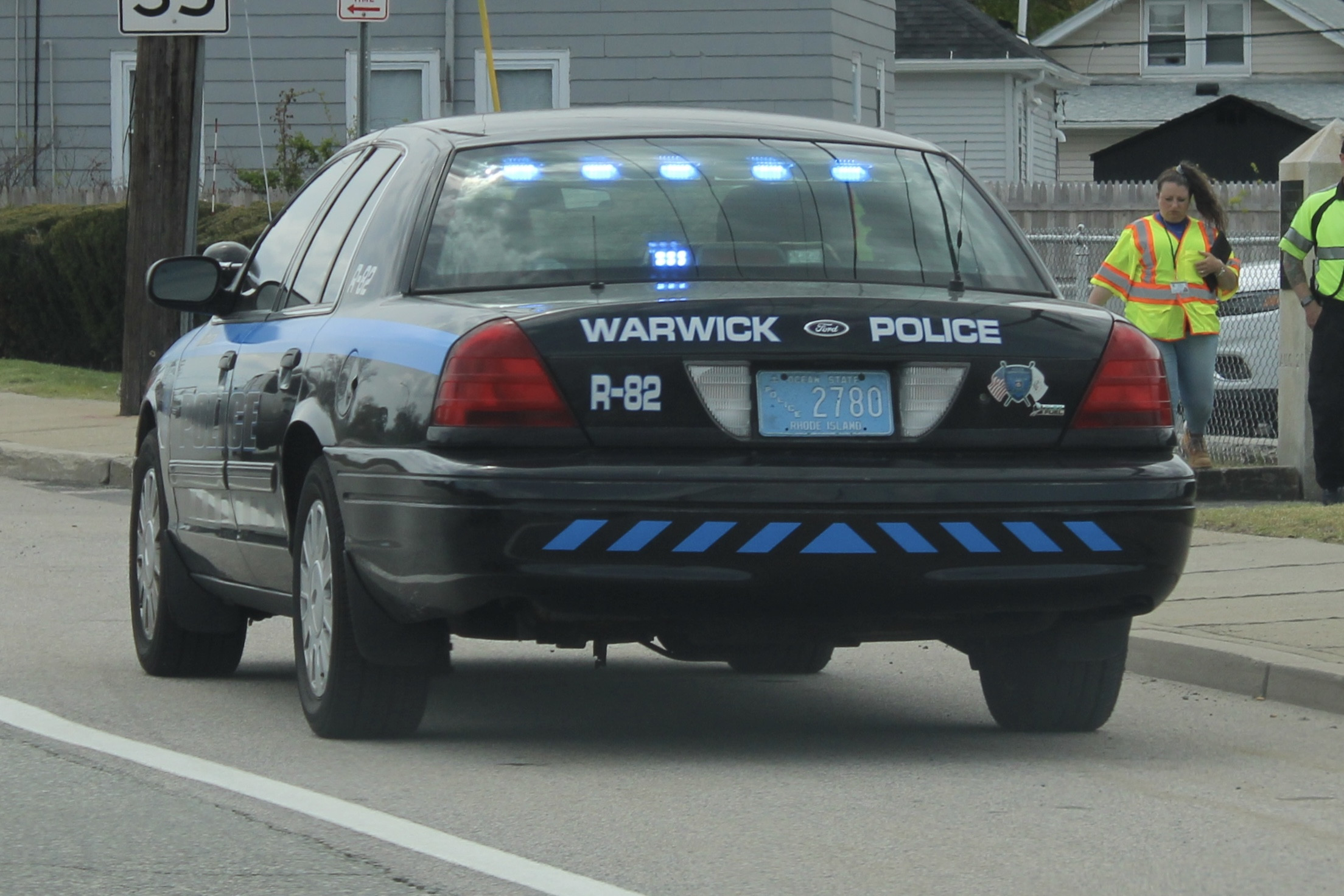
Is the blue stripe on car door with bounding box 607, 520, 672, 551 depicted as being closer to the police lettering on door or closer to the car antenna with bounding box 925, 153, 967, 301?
the police lettering on door

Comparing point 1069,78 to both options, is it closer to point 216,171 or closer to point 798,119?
point 216,171

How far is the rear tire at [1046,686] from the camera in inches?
253

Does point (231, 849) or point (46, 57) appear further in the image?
point (46, 57)

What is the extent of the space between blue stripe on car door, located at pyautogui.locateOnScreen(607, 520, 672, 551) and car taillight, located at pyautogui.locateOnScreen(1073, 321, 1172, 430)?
1.08 meters

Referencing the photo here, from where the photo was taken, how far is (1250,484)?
13.2 metres

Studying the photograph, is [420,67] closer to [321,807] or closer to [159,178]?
[159,178]

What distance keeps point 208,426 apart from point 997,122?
34923 millimetres

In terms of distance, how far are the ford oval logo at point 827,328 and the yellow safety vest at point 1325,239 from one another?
7.27 metres

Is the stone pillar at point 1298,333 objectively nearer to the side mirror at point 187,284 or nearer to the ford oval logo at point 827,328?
the side mirror at point 187,284

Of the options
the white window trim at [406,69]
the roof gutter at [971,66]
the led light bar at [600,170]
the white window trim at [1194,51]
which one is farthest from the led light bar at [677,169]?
the white window trim at [1194,51]

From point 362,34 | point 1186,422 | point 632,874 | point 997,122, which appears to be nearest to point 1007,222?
point 632,874

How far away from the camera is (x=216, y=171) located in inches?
979

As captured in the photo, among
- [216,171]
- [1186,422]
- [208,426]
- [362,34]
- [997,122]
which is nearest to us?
[208,426]

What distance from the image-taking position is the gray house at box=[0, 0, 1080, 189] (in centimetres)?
2405
